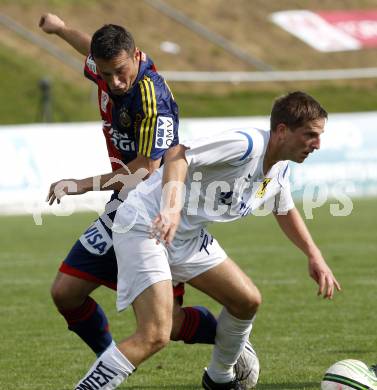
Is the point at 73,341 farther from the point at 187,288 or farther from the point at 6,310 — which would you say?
the point at 187,288

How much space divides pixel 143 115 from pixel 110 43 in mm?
537

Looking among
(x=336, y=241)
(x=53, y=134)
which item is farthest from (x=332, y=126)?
(x=336, y=241)

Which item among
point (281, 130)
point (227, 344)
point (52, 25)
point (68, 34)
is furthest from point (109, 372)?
point (52, 25)

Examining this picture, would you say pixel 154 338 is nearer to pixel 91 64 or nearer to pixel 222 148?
pixel 222 148

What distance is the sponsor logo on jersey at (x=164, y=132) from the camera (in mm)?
6180

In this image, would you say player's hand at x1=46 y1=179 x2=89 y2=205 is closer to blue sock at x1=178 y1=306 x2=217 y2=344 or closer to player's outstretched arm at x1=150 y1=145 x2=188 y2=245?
player's outstretched arm at x1=150 y1=145 x2=188 y2=245

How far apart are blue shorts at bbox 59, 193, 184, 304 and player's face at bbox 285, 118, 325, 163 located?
134 centimetres

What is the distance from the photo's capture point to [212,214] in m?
5.71

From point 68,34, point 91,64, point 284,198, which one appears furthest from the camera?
point 68,34

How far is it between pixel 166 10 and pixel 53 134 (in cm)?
1604

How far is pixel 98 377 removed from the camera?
527 cm

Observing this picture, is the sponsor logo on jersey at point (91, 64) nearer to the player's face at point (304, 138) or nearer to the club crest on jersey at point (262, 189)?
the club crest on jersey at point (262, 189)

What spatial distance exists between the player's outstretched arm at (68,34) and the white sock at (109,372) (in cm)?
279

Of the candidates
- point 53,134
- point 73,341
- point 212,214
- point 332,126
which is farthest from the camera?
point 332,126
